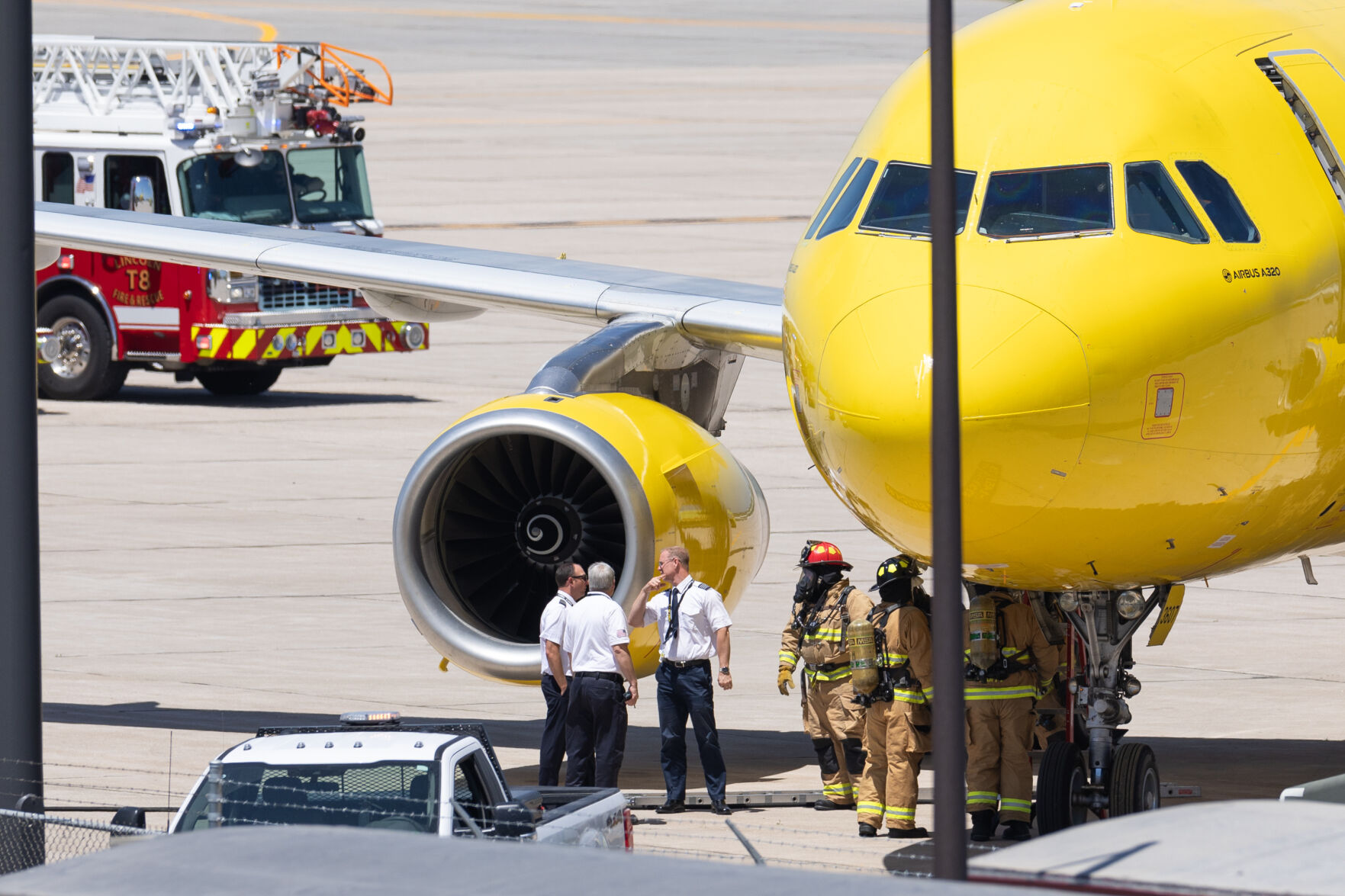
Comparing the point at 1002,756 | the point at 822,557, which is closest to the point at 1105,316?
the point at 1002,756

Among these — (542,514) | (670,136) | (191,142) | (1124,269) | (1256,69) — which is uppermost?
(670,136)

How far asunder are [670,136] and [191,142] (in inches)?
1369

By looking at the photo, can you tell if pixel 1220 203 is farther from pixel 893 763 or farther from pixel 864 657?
pixel 893 763

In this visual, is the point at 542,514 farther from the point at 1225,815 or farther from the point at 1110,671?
the point at 1225,815

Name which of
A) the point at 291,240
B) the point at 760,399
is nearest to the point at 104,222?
the point at 291,240

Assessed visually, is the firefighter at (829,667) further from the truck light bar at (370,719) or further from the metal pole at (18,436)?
the metal pole at (18,436)

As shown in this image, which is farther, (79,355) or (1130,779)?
(79,355)

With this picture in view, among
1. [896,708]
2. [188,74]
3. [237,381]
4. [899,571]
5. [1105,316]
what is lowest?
[896,708]

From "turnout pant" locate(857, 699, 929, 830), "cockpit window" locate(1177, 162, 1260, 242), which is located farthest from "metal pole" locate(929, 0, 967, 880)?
"turnout pant" locate(857, 699, 929, 830)

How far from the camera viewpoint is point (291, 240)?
55.1 ft

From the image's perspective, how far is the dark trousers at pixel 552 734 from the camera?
13.6 m

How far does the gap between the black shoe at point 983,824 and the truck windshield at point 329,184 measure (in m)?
20.1

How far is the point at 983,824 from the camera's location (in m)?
12.7

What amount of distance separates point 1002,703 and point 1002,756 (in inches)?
11.6
